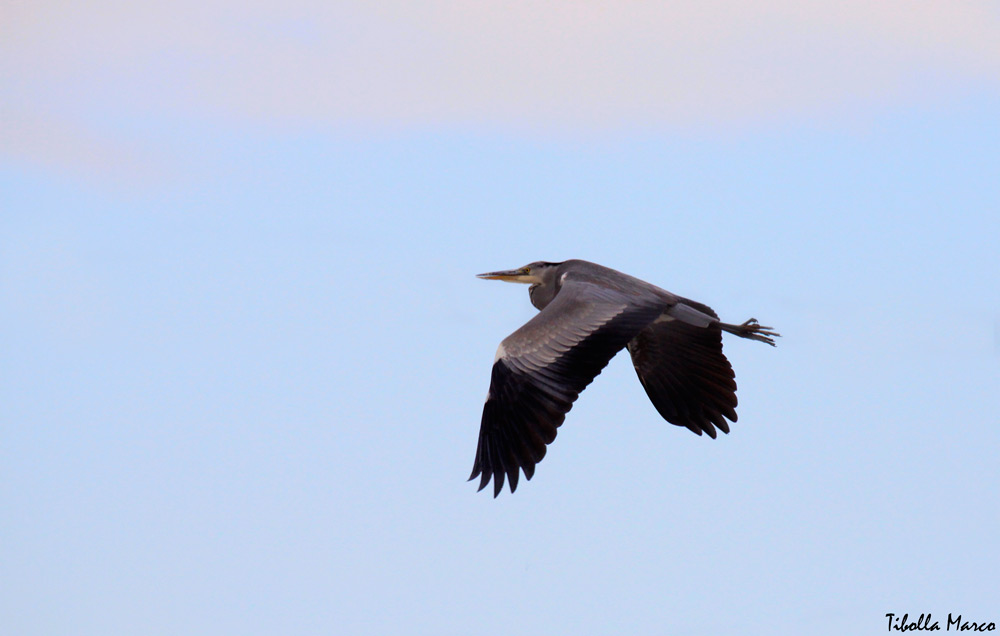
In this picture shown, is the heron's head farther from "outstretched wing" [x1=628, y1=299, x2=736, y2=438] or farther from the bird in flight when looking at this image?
"outstretched wing" [x1=628, y1=299, x2=736, y2=438]

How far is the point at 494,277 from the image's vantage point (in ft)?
49.6

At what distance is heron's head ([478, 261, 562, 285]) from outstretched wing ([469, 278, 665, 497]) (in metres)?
1.93

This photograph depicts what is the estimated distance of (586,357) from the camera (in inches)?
454

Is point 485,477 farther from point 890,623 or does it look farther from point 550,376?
point 890,623

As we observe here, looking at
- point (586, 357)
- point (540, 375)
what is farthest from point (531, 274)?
point (540, 375)

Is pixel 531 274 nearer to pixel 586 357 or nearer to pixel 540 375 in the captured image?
pixel 586 357

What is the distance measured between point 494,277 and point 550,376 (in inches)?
157

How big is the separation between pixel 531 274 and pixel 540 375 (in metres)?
3.50

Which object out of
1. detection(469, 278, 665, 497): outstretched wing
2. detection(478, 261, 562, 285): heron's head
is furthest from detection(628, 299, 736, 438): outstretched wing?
detection(478, 261, 562, 285): heron's head

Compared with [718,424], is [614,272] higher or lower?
higher

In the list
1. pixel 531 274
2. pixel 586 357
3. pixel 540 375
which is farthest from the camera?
pixel 531 274

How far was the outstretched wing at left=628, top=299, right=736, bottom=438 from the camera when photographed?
13.6 m

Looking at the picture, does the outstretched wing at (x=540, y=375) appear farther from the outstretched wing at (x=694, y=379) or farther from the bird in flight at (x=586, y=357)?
the outstretched wing at (x=694, y=379)

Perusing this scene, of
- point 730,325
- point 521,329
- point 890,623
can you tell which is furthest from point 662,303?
point 890,623
